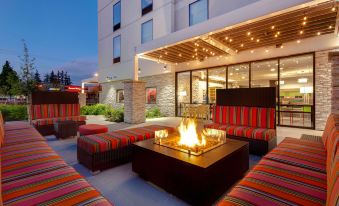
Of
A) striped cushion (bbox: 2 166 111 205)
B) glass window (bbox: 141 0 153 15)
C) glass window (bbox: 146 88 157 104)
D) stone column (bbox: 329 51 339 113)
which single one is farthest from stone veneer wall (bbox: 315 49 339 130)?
glass window (bbox: 141 0 153 15)

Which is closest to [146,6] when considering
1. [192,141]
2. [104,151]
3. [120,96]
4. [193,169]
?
[120,96]

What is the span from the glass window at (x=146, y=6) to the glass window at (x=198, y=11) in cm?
284

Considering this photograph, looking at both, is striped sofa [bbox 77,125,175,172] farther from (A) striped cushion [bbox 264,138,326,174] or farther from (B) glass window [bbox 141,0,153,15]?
(B) glass window [bbox 141,0,153,15]

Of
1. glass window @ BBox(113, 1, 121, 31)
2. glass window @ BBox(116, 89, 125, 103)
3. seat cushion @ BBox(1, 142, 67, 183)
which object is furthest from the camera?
glass window @ BBox(116, 89, 125, 103)

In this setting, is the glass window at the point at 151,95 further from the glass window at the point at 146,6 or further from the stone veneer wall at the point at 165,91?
the glass window at the point at 146,6

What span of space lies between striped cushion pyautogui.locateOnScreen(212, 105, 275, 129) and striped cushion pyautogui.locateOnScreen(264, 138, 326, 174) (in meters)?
1.54

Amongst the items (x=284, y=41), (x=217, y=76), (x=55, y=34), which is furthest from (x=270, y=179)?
(x=55, y=34)

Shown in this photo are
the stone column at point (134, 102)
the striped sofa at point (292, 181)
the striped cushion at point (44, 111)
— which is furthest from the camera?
the stone column at point (134, 102)

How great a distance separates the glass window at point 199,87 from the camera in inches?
406

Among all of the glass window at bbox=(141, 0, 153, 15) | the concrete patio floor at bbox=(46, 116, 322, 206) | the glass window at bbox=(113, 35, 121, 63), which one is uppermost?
the glass window at bbox=(141, 0, 153, 15)

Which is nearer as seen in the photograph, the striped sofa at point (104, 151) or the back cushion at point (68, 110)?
the striped sofa at point (104, 151)

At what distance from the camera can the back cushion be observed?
5.94m

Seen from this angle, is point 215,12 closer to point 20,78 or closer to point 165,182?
point 165,182

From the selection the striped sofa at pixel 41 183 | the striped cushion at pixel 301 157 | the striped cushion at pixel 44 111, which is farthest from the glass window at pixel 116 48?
the striped cushion at pixel 301 157
